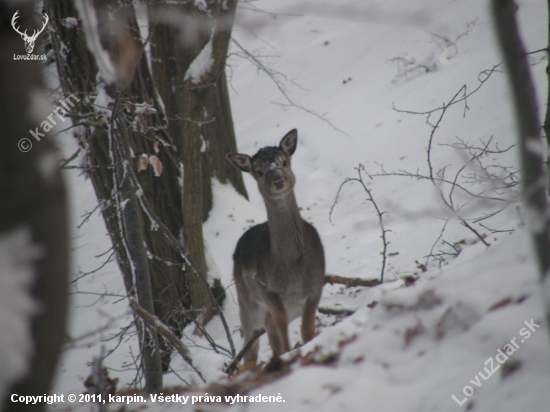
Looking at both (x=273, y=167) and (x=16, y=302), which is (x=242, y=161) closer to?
(x=273, y=167)

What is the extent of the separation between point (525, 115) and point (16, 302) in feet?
4.82

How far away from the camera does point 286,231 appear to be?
512 cm

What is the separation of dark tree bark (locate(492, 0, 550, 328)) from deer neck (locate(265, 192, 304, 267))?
369 centimetres

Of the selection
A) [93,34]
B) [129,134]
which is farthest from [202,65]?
[93,34]

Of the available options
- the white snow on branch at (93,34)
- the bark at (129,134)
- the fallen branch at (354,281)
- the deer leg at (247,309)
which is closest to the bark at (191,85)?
the bark at (129,134)

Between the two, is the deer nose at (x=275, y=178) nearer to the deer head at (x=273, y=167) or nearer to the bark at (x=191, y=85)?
the deer head at (x=273, y=167)

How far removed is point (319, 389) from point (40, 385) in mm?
1080

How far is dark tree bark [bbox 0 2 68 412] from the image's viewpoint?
128 centimetres

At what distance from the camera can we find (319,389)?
80.0 inches

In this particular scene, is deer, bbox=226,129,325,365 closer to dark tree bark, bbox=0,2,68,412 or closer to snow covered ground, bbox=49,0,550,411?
snow covered ground, bbox=49,0,550,411

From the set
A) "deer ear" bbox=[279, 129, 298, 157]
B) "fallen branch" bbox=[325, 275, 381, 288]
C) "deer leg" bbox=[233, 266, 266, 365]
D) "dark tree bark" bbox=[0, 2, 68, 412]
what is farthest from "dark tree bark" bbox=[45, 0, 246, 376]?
"dark tree bark" bbox=[0, 2, 68, 412]

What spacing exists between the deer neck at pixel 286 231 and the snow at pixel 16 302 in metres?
3.79

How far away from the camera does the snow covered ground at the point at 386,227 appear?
6.13 ft

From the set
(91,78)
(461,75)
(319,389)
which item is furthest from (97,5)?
(461,75)
